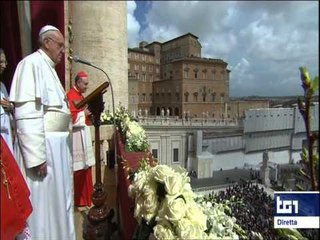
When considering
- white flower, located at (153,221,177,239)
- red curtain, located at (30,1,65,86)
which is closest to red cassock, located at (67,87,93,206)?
red curtain, located at (30,1,65,86)

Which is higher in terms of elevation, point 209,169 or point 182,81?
point 182,81

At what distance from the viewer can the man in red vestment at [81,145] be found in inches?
126

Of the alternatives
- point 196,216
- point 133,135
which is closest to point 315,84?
point 196,216

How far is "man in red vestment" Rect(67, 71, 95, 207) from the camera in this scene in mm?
3195

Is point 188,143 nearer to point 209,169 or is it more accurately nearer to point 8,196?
point 209,169

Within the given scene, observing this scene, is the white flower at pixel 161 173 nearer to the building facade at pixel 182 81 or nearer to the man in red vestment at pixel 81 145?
the building facade at pixel 182 81

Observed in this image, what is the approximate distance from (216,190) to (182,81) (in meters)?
0.58

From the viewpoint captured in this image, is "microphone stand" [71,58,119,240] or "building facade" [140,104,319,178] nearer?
"building facade" [140,104,319,178]

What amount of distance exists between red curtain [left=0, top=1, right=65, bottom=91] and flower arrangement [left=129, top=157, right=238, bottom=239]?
8.55 feet

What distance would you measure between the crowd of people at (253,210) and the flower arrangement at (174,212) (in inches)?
2.4

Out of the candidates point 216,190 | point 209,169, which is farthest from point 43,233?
point 216,190

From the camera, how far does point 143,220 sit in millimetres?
1250

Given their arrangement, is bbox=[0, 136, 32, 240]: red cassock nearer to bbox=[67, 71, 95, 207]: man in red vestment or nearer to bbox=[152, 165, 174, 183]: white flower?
bbox=[152, 165, 174, 183]: white flower

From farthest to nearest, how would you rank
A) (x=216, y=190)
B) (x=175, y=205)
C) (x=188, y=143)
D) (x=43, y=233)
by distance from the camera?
(x=43, y=233) < (x=188, y=143) < (x=216, y=190) < (x=175, y=205)
